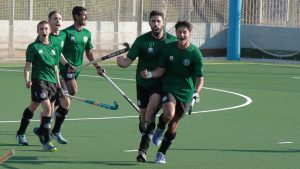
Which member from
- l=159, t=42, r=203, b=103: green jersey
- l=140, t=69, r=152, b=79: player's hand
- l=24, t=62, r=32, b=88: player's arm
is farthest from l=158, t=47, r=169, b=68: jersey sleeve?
l=24, t=62, r=32, b=88: player's arm

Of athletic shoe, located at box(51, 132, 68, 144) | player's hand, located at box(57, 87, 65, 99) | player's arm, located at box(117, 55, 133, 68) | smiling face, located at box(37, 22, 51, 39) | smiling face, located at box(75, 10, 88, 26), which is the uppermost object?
smiling face, located at box(75, 10, 88, 26)

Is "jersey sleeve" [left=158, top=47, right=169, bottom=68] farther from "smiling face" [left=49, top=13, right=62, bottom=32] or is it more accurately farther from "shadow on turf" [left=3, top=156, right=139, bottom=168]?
"smiling face" [left=49, top=13, right=62, bottom=32]

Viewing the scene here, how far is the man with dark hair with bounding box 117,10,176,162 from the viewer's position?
11.5 metres

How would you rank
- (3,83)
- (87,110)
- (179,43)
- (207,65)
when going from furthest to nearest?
(207,65) < (3,83) < (87,110) < (179,43)

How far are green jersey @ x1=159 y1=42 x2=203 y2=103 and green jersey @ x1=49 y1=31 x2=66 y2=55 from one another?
2064mm

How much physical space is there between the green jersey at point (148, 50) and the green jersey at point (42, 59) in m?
1.20

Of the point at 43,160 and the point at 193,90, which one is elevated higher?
the point at 193,90

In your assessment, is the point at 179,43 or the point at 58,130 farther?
the point at 58,130

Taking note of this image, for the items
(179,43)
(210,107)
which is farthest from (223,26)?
(179,43)

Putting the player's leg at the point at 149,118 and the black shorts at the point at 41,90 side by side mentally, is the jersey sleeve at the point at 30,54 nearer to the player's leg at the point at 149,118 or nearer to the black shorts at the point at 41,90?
the black shorts at the point at 41,90

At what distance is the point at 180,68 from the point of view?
11.2m

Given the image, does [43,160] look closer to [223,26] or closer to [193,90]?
[193,90]

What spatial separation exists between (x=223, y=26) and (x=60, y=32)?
63.9ft

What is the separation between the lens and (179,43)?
36.8 feet
